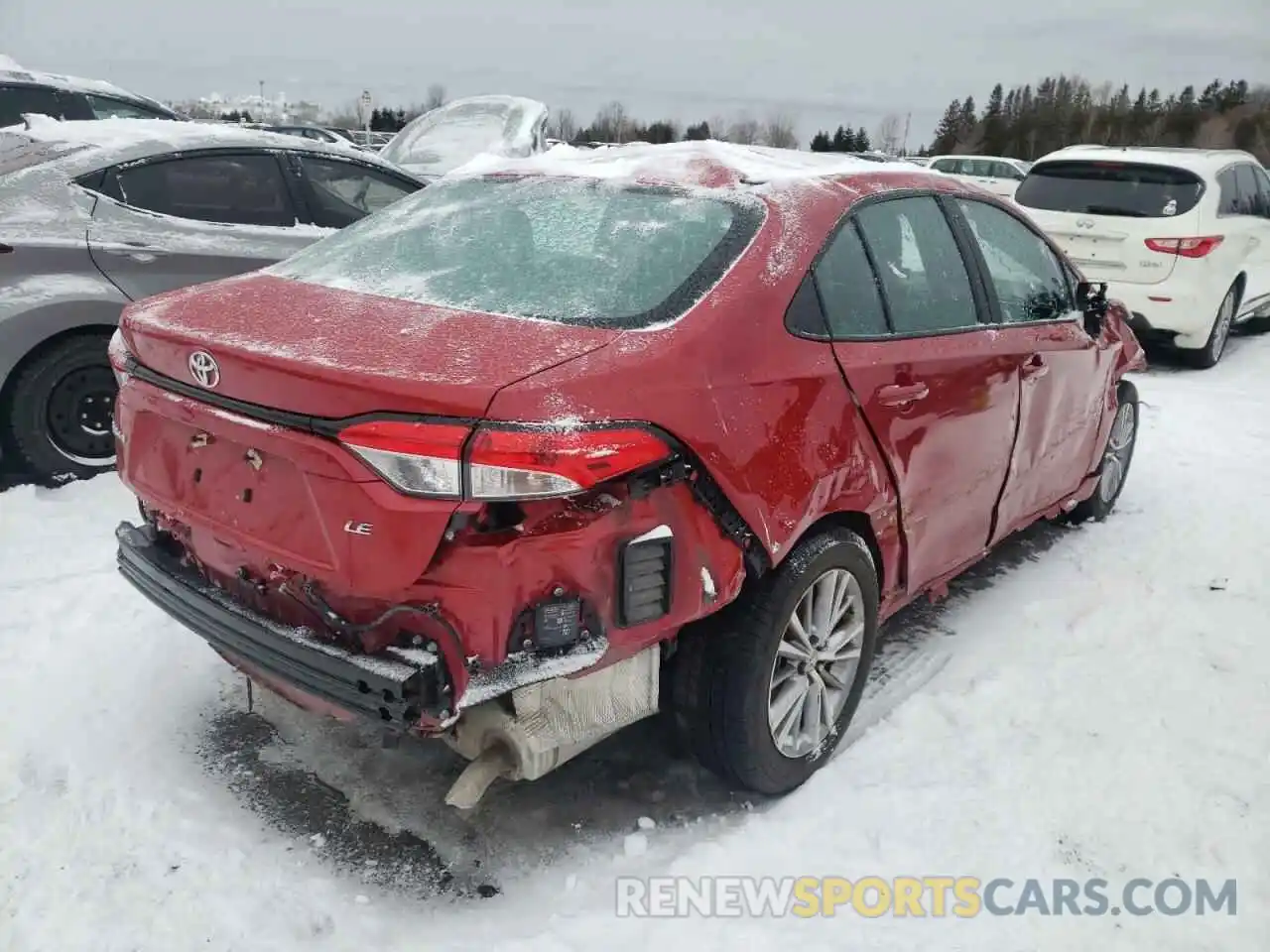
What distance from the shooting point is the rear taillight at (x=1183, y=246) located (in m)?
7.60

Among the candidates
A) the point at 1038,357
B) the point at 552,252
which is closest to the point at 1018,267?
the point at 1038,357

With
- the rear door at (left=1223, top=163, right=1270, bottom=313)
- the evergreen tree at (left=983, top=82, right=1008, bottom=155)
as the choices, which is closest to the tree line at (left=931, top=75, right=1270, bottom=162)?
the evergreen tree at (left=983, top=82, right=1008, bottom=155)

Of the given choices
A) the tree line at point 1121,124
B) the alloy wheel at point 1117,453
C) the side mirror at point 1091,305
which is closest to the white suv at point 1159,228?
the alloy wheel at point 1117,453

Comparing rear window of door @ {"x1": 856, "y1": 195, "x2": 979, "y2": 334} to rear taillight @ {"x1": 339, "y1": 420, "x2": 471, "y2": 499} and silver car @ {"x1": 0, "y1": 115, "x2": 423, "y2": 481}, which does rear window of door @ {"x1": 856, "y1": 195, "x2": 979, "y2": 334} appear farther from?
silver car @ {"x1": 0, "y1": 115, "x2": 423, "y2": 481}

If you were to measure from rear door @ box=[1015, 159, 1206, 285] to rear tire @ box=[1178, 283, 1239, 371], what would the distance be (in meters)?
1.00

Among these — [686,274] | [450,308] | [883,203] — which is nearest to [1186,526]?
[883,203]

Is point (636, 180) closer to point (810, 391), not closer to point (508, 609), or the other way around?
point (810, 391)

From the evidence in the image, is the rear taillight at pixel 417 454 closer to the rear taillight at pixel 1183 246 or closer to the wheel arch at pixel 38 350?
the wheel arch at pixel 38 350

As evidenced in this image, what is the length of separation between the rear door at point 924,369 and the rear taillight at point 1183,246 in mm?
5251

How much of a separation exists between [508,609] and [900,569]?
1547 mm

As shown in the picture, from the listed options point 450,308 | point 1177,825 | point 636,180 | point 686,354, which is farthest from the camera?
point 636,180

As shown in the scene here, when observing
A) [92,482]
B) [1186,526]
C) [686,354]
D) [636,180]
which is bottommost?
[1186,526]

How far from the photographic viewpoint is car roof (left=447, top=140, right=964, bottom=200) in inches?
111

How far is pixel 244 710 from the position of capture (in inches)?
121
